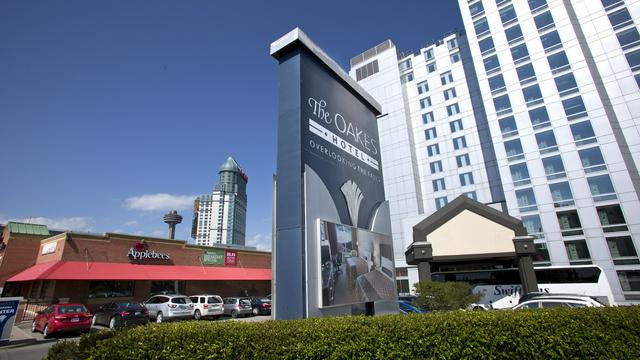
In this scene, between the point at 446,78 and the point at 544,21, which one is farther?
the point at 446,78

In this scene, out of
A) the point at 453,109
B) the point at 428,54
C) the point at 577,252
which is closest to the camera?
the point at 577,252

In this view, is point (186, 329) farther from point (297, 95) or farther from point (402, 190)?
point (402, 190)

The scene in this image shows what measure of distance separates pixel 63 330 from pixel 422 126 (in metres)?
52.4

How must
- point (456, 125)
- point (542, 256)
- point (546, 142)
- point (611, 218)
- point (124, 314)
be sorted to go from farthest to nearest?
point (456, 125) < point (546, 142) < point (542, 256) < point (611, 218) < point (124, 314)

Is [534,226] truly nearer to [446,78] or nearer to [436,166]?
[436,166]

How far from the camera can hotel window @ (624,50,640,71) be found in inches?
1340

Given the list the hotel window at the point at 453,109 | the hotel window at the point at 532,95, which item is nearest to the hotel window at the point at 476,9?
the hotel window at the point at 453,109

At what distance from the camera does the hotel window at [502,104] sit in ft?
134

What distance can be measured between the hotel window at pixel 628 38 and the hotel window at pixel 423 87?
82.6 ft

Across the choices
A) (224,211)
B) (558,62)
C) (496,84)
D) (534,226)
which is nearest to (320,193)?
(534,226)

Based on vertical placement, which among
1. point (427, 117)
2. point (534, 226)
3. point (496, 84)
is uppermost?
point (427, 117)

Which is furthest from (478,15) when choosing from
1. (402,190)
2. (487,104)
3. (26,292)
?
(26,292)

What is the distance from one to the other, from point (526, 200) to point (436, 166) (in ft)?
52.9

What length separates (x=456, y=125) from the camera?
167 ft
